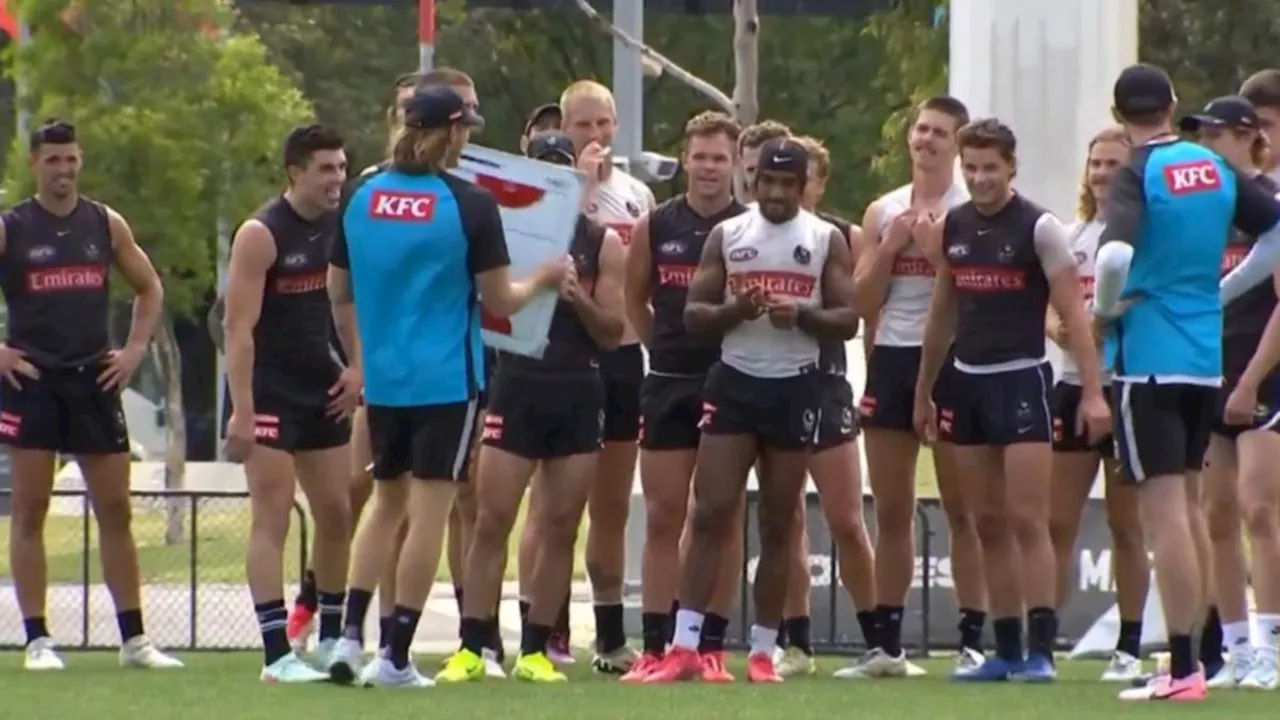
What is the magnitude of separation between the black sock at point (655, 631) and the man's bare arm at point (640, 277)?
1.13 meters

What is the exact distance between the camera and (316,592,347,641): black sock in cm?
1181

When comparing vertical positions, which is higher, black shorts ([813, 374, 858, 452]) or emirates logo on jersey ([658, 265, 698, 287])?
emirates logo on jersey ([658, 265, 698, 287])

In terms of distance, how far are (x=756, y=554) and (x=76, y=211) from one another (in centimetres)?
415

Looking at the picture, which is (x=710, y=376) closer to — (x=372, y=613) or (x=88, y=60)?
(x=372, y=613)

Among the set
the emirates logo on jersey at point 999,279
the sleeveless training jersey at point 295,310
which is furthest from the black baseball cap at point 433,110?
the emirates logo on jersey at point 999,279

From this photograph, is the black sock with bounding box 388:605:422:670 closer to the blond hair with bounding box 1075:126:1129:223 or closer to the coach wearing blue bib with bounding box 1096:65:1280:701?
the coach wearing blue bib with bounding box 1096:65:1280:701

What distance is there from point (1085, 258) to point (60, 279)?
4.29m

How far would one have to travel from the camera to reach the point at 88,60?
2759 centimetres

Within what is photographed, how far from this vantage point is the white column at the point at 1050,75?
49.4ft

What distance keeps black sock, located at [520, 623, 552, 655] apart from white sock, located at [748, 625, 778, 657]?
33.0 inches

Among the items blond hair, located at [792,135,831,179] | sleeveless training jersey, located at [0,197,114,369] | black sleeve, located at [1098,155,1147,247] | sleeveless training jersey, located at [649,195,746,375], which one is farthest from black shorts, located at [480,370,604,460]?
black sleeve, located at [1098,155,1147,247]

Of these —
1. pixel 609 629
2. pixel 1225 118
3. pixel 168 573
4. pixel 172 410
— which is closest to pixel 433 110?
pixel 609 629

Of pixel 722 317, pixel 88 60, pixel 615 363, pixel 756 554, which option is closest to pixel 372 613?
pixel 756 554

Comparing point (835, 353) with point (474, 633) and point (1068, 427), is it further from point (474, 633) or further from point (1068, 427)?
point (474, 633)
